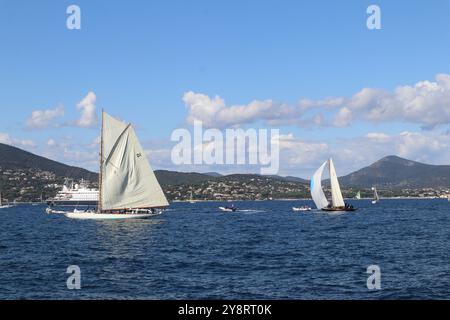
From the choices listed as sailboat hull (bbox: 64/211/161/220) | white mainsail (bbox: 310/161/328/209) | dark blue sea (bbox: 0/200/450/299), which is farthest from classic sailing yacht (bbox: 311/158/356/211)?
dark blue sea (bbox: 0/200/450/299)

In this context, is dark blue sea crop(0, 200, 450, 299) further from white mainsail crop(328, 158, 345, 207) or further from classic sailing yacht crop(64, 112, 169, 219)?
white mainsail crop(328, 158, 345, 207)

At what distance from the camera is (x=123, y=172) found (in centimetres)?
10744

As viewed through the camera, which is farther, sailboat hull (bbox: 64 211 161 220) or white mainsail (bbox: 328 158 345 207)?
white mainsail (bbox: 328 158 345 207)

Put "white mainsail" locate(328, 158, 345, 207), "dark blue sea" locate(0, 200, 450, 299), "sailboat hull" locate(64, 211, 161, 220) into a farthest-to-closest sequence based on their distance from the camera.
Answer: "white mainsail" locate(328, 158, 345, 207) < "sailboat hull" locate(64, 211, 161, 220) < "dark blue sea" locate(0, 200, 450, 299)

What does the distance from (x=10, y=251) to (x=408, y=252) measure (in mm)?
42291

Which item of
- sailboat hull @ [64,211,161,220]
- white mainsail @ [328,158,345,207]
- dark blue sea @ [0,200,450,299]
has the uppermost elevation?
white mainsail @ [328,158,345,207]

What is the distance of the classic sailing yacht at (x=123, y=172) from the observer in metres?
108

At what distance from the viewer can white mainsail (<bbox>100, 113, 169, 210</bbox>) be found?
107 meters

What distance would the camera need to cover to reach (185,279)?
128ft

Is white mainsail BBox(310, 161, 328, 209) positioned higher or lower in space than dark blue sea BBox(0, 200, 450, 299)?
higher
